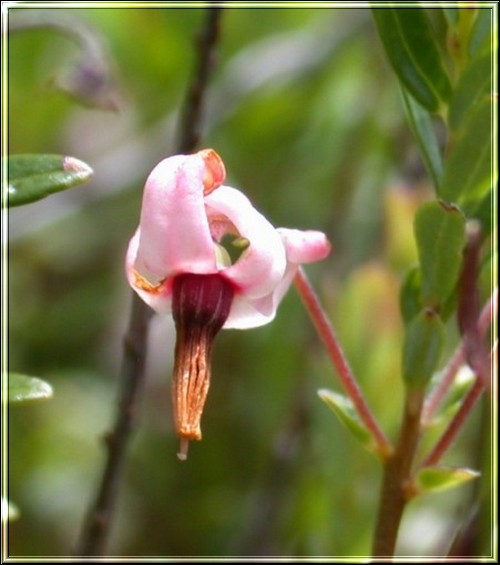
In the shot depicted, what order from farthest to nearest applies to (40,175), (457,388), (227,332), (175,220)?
1. (227,332)
2. (457,388)
3. (40,175)
4. (175,220)

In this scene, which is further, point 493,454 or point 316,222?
point 316,222

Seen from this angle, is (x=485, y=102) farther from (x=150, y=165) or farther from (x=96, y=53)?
(x=150, y=165)

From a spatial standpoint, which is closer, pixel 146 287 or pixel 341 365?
pixel 146 287

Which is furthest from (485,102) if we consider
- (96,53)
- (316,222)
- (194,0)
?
(316,222)

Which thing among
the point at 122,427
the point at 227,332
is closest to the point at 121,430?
the point at 122,427

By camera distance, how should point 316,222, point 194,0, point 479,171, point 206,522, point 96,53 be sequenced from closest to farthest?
point 479,171 < point 96,53 < point 194,0 < point 206,522 < point 316,222

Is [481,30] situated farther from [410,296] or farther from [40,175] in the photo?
[40,175]
